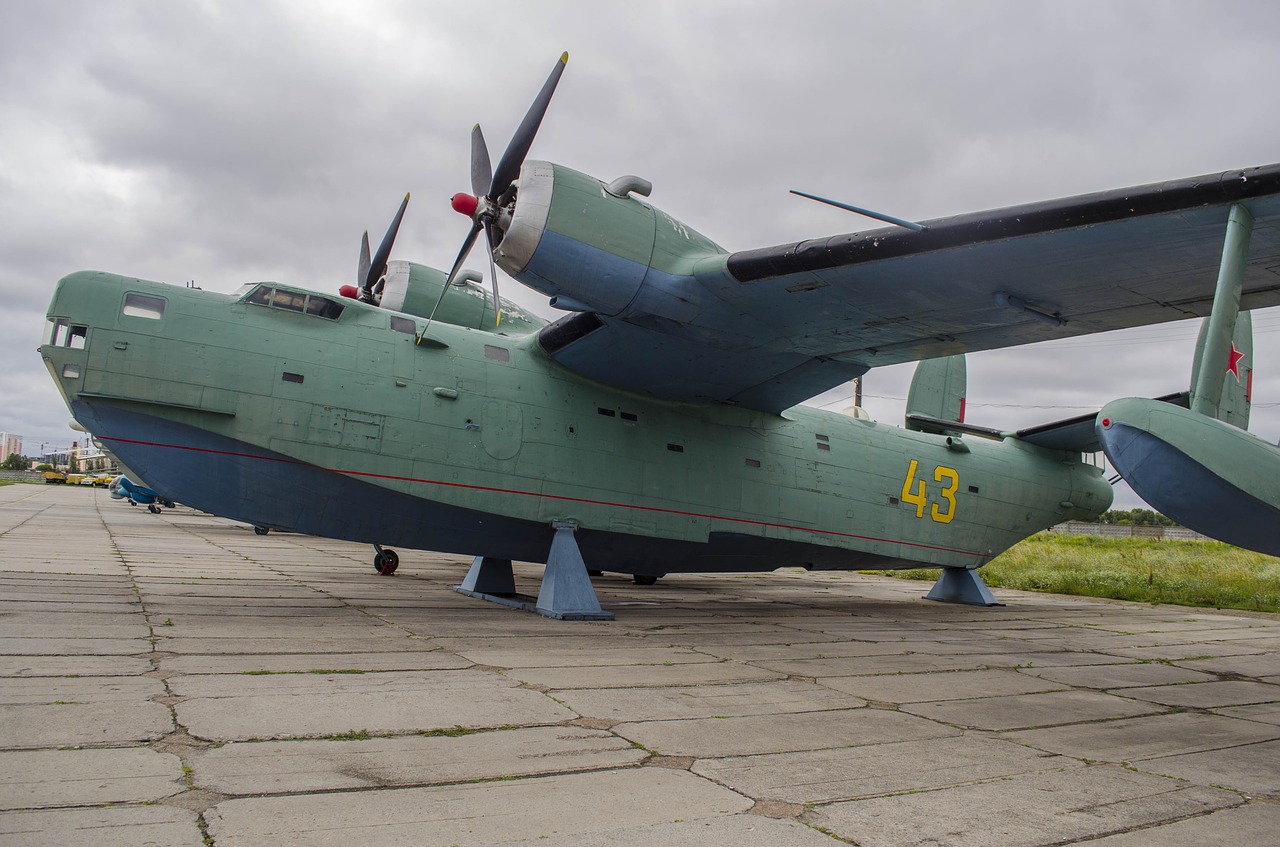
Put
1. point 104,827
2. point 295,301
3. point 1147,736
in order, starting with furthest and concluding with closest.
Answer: point 295,301
point 1147,736
point 104,827

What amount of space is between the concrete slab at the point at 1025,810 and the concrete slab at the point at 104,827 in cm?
250

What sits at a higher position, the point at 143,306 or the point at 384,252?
the point at 384,252

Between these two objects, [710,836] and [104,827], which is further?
[710,836]

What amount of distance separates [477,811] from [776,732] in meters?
2.27

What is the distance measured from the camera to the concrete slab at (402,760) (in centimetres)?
356

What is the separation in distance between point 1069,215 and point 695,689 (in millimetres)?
5053

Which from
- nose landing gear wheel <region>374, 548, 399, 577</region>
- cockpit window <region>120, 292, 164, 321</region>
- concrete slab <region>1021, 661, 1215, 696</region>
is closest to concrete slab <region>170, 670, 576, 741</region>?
cockpit window <region>120, 292, 164, 321</region>

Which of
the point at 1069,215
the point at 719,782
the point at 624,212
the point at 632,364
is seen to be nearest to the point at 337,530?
the point at 632,364

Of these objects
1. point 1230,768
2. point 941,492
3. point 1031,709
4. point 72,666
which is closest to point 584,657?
point 1031,709

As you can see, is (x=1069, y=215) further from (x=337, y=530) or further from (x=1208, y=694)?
(x=337, y=530)

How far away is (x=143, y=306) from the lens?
8320mm

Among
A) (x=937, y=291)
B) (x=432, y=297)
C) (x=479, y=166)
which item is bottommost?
(x=937, y=291)

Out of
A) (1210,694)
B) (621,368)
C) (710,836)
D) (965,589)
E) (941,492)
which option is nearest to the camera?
(710,836)

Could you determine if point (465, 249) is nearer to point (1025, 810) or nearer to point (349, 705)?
point (349, 705)
